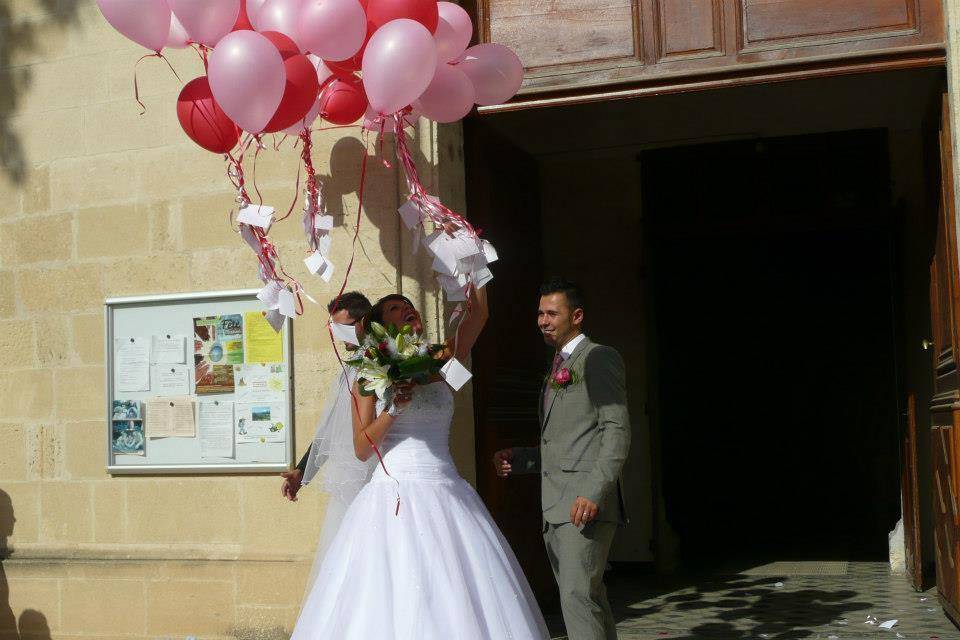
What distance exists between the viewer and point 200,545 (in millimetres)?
Result: 6562

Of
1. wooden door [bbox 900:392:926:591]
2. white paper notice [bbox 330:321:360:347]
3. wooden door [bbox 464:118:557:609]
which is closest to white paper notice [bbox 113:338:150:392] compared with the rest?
wooden door [bbox 464:118:557:609]

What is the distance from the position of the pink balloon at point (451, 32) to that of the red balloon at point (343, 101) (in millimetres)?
422

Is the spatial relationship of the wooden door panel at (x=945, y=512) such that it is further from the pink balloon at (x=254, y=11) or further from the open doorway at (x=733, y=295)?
the pink balloon at (x=254, y=11)

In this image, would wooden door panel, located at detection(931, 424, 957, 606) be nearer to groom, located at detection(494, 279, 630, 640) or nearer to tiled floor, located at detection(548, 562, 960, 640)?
tiled floor, located at detection(548, 562, 960, 640)

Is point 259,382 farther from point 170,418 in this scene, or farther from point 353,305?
point 353,305

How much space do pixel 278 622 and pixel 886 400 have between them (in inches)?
291

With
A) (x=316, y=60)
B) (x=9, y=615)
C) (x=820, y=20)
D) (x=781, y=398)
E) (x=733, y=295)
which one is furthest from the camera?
(x=781, y=398)

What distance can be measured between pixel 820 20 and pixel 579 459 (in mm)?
2725

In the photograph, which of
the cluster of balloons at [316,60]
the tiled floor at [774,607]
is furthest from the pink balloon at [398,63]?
the tiled floor at [774,607]

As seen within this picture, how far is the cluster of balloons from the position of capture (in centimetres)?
456

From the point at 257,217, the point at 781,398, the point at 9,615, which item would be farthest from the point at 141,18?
the point at 781,398

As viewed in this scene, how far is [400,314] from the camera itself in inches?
196

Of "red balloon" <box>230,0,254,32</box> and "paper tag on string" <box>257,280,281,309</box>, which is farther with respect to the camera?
→ "red balloon" <box>230,0,254,32</box>

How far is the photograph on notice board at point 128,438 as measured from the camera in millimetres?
6758
